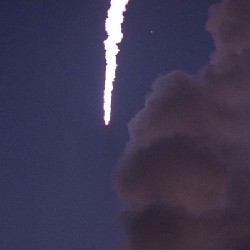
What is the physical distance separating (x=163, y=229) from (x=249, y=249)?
482cm

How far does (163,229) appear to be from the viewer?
1971 inches

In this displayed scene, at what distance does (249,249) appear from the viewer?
159 feet
